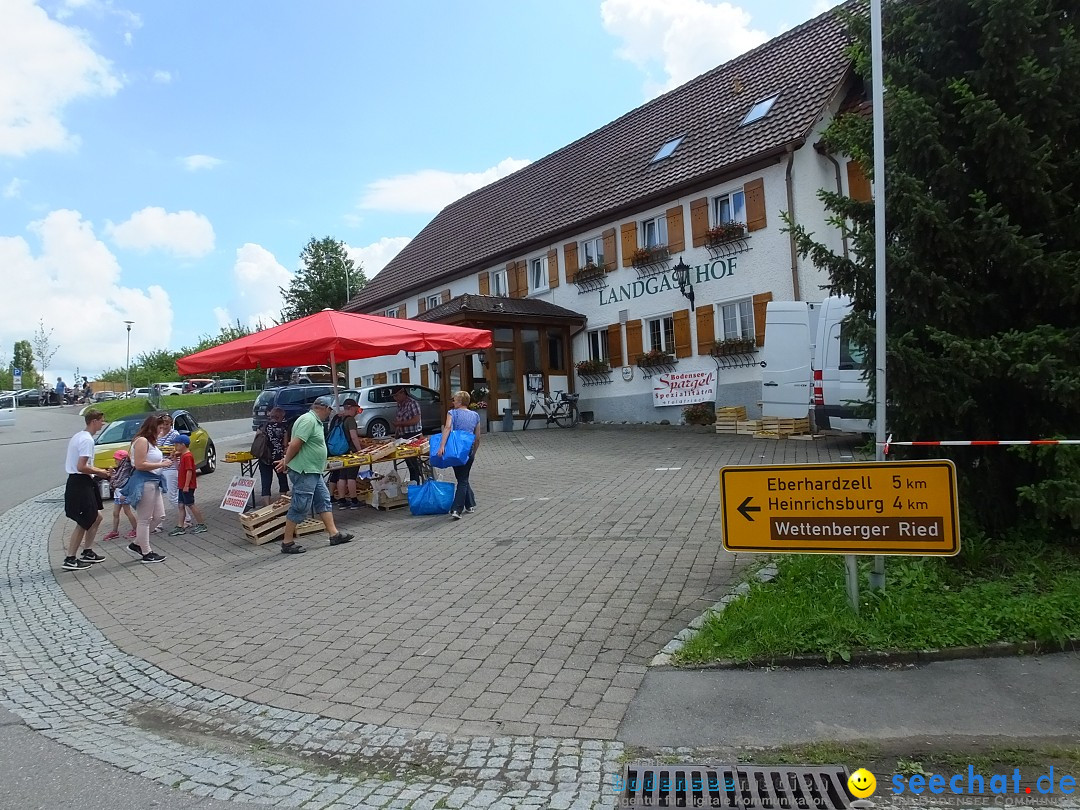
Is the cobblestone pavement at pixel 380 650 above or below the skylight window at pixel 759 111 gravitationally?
below

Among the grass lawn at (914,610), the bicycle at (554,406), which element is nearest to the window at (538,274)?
the bicycle at (554,406)

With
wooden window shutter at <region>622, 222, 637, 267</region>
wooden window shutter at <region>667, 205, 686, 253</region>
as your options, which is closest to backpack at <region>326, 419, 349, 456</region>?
wooden window shutter at <region>667, 205, 686, 253</region>

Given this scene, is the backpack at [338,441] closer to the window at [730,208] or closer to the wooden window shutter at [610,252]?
the window at [730,208]

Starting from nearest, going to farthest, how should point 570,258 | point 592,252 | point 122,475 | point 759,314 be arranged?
point 122,475 < point 759,314 < point 592,252 < point 570,258

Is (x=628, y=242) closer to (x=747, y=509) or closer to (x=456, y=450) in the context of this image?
(x=456, y=450)

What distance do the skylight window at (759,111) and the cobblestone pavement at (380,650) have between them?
1332cm

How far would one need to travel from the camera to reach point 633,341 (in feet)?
70.5

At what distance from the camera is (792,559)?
6.04 meters

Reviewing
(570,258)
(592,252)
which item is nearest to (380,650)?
(592,252)

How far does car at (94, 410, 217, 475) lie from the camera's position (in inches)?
577

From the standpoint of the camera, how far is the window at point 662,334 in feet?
67.2

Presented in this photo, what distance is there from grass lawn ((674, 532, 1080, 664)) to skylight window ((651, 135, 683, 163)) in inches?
719

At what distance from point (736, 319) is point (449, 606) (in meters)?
14.6

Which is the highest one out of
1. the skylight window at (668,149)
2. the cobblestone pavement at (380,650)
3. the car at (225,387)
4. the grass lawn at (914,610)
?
the skylight window at (668,149)
